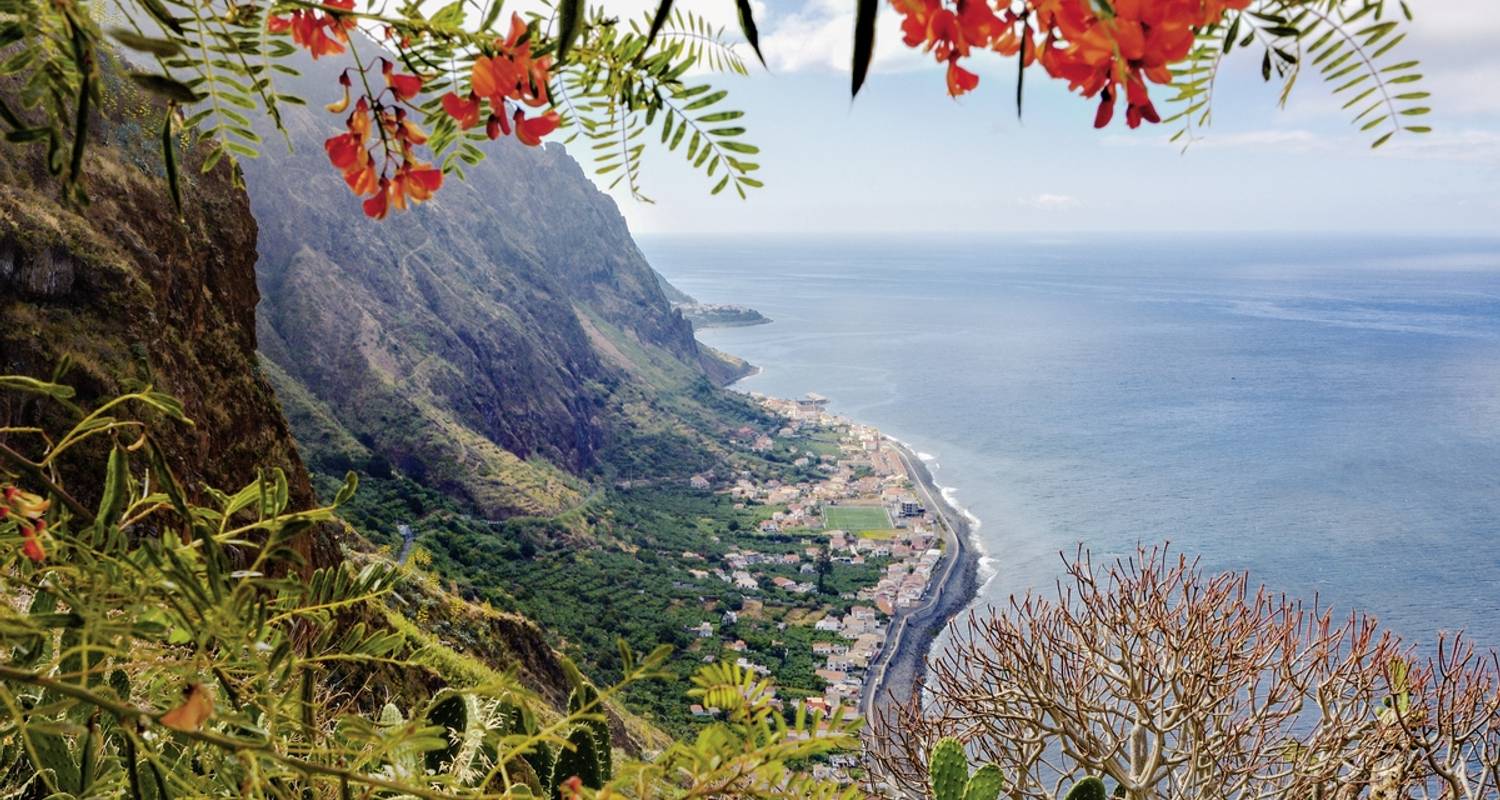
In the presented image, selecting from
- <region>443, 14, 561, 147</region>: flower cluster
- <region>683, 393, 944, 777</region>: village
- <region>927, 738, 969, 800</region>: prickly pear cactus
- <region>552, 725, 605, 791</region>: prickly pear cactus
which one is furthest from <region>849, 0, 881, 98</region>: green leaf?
<region>683, 393, 944, 777</region>: village

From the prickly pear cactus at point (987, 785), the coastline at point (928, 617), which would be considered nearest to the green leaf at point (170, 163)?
the prickly pear cactus at point (987, 785)

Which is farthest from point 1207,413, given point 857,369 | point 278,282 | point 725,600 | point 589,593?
point 278,282

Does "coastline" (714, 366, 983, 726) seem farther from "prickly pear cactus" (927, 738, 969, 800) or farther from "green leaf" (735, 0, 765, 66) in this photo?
"green leaf" (735, 0, 765, 66)

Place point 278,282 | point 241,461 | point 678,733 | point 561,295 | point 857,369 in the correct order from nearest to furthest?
point 241,461 → point 678,733 → point 278,282 → point 561,295 → point 857,369

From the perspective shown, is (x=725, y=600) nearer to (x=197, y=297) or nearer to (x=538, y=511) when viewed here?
(x=538, y=511)

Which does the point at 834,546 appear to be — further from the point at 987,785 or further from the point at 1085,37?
the point at 1085,37

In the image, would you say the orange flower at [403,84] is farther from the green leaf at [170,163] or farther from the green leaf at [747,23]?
the green leaf at [747,23]
